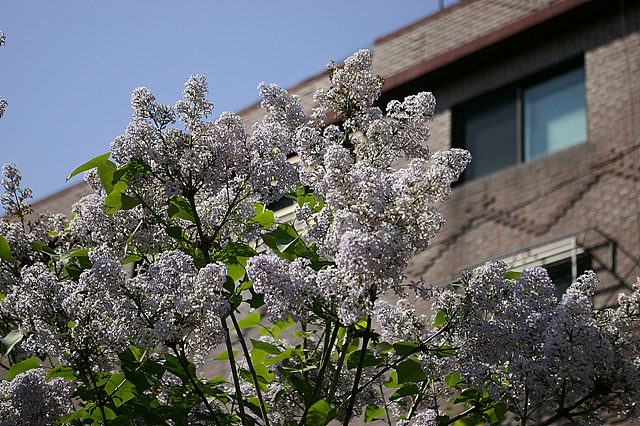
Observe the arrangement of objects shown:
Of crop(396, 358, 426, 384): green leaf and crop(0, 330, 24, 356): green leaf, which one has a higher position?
crop(0, 330, 24, 356): green leaf

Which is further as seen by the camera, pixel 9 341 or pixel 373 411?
pixel 373 411

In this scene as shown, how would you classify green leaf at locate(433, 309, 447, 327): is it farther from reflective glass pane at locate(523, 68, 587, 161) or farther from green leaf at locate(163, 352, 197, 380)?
reflective glass pane at locate(523, 68, 587, 161)

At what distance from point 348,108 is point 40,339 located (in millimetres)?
1862

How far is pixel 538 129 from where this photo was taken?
36.0 feet

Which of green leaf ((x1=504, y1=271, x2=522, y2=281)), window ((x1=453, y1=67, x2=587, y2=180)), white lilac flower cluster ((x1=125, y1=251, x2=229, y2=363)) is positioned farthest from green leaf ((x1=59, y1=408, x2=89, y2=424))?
window ((x1=453, y1=67, x2=587, y2=180))

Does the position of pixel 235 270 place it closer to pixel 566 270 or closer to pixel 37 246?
pixel 37 246

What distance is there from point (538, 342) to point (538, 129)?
7.81 metres

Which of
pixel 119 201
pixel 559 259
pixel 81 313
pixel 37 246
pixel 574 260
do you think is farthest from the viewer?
pixel 559 259

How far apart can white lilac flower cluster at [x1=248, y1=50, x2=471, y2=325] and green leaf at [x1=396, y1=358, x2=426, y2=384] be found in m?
0.65

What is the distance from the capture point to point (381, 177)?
3223 millimetres

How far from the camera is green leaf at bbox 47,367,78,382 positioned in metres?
4.01

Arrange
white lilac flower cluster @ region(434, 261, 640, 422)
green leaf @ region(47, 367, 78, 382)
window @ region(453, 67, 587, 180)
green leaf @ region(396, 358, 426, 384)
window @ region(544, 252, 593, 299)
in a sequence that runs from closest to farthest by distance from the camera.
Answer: white lilac flower cluster @ region(434, 261, 640, 422), green leaf @ region(396, 358, 426, 384), green leaf @ region(47, 367, 78, 382), window @ region(544, 252, 593, 299), window @ region(453, 67, 587, 180)

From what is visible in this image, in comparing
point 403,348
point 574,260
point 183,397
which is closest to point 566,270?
point 574,260

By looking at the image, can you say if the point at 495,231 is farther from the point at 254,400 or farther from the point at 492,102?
the point at 254,400
